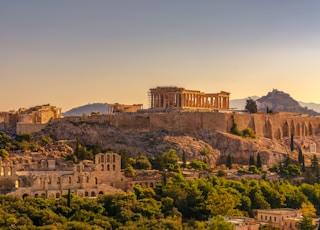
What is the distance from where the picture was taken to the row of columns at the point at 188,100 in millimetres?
67438

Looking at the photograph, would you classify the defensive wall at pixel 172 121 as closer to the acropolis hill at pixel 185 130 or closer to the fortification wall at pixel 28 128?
the acropolis hill at pixel 185 130

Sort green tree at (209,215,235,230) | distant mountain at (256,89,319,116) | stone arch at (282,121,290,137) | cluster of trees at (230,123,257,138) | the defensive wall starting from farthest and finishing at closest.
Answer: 1. distant mountain at (256,89,319,116)
2. stone arch at (282,121,290,137)
3. cluster of trees at (230,123,257,138)
4. the defensive wall
5. green tree at (209,215,235,230)

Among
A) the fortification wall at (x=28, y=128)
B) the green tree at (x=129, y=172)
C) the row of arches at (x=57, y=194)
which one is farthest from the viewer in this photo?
the fortification wall at (x=28, y=128)

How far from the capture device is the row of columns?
6744 centimetres

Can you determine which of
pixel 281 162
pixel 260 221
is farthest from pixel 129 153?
pixel 260 221

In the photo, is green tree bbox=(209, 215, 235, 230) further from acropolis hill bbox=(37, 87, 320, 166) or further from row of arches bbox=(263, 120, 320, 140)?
row of arches bbox=(263, 120, 320, 140)

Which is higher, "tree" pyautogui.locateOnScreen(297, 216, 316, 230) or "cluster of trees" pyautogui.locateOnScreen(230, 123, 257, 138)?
"cluster of trees" pyautogui.locateOnScreen(230, 123, 257, 138)

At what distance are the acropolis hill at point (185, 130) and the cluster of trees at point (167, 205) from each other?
8.66 m

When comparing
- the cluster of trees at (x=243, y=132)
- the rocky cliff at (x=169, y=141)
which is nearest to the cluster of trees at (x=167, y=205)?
the rocky cliff at (x=169, y=141)

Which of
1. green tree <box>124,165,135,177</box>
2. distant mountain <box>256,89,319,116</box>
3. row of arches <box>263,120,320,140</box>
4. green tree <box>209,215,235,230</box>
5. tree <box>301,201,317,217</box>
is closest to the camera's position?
green tree <box>209,215,235,230</box>

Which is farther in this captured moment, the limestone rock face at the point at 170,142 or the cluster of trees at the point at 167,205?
the limestone rock face at the point at 170,142

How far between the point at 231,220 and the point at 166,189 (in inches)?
200

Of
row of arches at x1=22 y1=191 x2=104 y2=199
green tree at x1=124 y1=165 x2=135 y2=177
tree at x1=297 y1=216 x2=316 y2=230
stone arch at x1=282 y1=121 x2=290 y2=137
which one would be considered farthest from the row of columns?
tree at x1=297 y1=216 x2=316 y2=230

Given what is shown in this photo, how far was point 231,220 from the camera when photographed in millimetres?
43188
